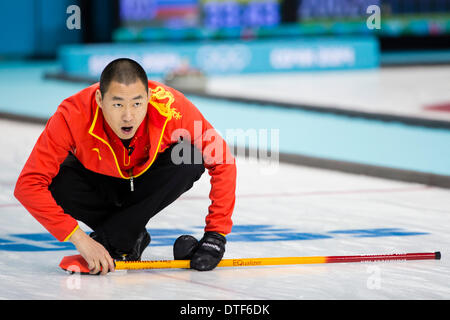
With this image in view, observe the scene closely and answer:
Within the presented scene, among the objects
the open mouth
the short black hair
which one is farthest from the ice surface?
the short black hair

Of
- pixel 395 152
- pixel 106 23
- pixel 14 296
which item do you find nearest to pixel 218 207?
pixel 14 296

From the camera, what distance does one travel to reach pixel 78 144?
2703mm

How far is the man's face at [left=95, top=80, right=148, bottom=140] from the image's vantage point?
2.58 meters

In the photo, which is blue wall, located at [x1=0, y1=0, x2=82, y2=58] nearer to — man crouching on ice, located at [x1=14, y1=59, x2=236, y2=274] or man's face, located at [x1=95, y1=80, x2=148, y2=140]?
man crouching on ice, located at [x1=14, y1=59, x2=236, y2=274]

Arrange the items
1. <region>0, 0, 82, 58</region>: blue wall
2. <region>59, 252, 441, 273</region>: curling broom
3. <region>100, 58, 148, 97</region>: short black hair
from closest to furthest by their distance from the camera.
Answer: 1. <region>100, 58, 148, 97</region>: short black hair
2. <region>59, 252, 441, 273</region>: curling broom
3. <region>0, 0, 82, 58</region>: blue wall

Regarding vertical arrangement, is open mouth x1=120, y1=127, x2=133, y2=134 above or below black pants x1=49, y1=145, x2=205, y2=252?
above

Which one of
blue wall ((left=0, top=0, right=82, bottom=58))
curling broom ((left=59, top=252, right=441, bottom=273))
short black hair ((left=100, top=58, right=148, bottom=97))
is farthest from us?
blue wall ((left=0, top=0, right=82, bottom=58))

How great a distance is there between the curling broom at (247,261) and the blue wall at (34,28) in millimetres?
10485

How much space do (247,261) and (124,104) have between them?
67cm

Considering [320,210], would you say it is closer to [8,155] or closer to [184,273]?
[184,273]

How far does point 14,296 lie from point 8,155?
9.98ft

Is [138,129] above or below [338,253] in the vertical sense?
above

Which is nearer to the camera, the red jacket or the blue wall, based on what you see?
the red jacket

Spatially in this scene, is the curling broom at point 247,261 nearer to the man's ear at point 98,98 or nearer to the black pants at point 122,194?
the black pants at point 122,194
